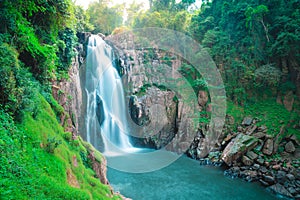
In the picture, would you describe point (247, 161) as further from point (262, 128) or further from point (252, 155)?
point (262, 128)

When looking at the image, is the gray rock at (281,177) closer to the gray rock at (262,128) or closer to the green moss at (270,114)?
the green moss at (270,114)

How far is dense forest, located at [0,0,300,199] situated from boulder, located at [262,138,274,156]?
3.73 ft

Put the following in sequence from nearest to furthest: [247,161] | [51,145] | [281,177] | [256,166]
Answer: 1. [51,145]
2. [281,177]
3. [256,166]
4. [247,161]

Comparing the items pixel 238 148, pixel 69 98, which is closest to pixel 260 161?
pixel 238 148

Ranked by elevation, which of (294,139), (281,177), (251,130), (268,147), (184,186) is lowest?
(184,186)

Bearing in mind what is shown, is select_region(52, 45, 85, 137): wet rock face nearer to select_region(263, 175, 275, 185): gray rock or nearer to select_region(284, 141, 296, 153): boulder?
select_region(263, 175, 275, 185): gray rock

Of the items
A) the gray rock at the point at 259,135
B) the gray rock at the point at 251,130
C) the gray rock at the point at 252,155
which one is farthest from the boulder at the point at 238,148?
the gray rock at the point at 251,130

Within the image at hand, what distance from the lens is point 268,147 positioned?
1227 cm

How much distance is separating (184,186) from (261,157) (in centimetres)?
522

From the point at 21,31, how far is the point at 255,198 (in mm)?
10944

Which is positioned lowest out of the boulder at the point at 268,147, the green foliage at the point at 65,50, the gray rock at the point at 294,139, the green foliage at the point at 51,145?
the boulder at the point at 268,147

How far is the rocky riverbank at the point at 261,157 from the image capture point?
33.7ft

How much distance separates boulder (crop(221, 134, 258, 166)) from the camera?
12297mm

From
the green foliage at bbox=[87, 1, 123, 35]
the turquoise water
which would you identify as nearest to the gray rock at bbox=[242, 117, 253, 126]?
the turquoise water
